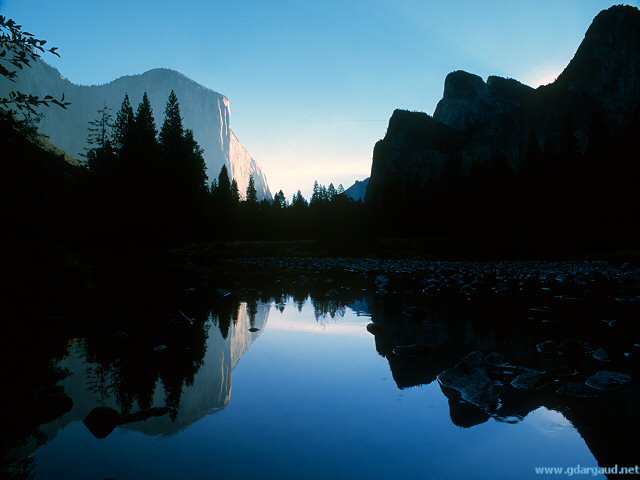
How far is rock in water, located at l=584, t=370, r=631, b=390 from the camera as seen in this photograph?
15.4 feet

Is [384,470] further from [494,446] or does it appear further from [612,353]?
[612,353]

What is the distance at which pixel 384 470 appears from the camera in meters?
3.00

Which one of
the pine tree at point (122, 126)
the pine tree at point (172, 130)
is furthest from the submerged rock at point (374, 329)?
the pine tree at point (172, 130)

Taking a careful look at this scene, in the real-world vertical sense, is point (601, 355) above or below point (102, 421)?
below

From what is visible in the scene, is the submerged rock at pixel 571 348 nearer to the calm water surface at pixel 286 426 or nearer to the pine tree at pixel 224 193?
the calm water surface at pixel 286 426

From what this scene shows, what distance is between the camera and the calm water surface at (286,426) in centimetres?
306

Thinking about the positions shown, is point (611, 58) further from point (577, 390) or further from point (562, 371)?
point (577, 390)

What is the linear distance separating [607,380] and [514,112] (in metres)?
151

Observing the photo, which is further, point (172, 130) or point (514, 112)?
point (514, 112)

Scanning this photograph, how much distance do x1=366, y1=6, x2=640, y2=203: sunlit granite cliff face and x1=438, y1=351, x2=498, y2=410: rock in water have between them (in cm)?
6853

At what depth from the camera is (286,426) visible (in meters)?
3.82

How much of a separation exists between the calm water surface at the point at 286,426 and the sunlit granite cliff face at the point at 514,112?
68.6 m

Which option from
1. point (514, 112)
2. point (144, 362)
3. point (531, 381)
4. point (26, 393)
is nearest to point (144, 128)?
point (144, 362)

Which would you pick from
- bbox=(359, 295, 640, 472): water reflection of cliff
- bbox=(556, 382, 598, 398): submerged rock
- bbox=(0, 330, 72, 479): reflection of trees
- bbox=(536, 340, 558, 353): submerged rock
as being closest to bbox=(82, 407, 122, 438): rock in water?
bbox=(0, 330, 72, 479): reflection of trees
